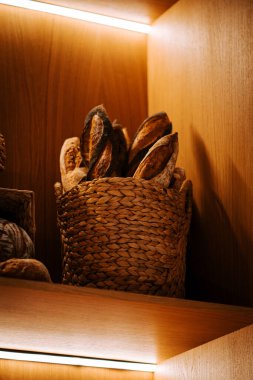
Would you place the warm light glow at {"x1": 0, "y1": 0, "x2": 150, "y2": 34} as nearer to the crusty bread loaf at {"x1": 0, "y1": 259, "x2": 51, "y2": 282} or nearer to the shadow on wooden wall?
the shadow on wooden wall

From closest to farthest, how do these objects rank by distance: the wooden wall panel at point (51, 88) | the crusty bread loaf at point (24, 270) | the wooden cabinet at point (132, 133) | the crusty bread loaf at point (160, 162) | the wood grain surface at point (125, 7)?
1. the crusty bread loaf at point (24, 270)
2. the wooden cabinet at point (132, 133)
3. the crusty bread loaf at point (160, 162)
4. the wooden wall panel at point (51, 88)
5. the wood grain surface at point (125, 7)

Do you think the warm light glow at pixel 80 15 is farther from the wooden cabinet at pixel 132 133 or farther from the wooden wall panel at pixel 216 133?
the wooden wall panel at pixel 216 133

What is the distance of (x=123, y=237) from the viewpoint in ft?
4.30

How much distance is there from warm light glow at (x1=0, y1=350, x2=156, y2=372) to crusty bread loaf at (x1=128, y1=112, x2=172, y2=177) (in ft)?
1.26

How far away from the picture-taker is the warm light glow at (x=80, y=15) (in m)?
1.71

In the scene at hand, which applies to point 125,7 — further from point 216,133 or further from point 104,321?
point 104,321

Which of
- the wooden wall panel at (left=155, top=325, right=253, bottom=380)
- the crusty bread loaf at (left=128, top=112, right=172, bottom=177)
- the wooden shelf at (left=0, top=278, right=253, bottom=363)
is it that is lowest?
the wooden wall panel at (left=155, top=325, right=253, bottom=380)

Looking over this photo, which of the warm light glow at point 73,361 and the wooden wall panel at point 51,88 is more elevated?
the wooden wall panel at point 51,88

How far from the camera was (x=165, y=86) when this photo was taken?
1748 mm

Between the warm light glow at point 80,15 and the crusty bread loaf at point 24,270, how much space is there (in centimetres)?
78

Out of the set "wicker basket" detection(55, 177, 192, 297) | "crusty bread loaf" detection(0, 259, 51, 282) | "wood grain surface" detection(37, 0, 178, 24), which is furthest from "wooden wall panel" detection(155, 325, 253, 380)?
"wood grain surface" detection(37, 0, 178, 24)

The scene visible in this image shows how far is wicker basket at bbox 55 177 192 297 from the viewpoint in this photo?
51.3 inches

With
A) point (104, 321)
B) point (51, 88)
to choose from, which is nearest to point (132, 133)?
point (51, 88)

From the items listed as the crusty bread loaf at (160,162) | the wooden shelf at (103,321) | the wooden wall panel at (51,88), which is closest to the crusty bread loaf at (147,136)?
the crusty bread loaf at (160,162)
